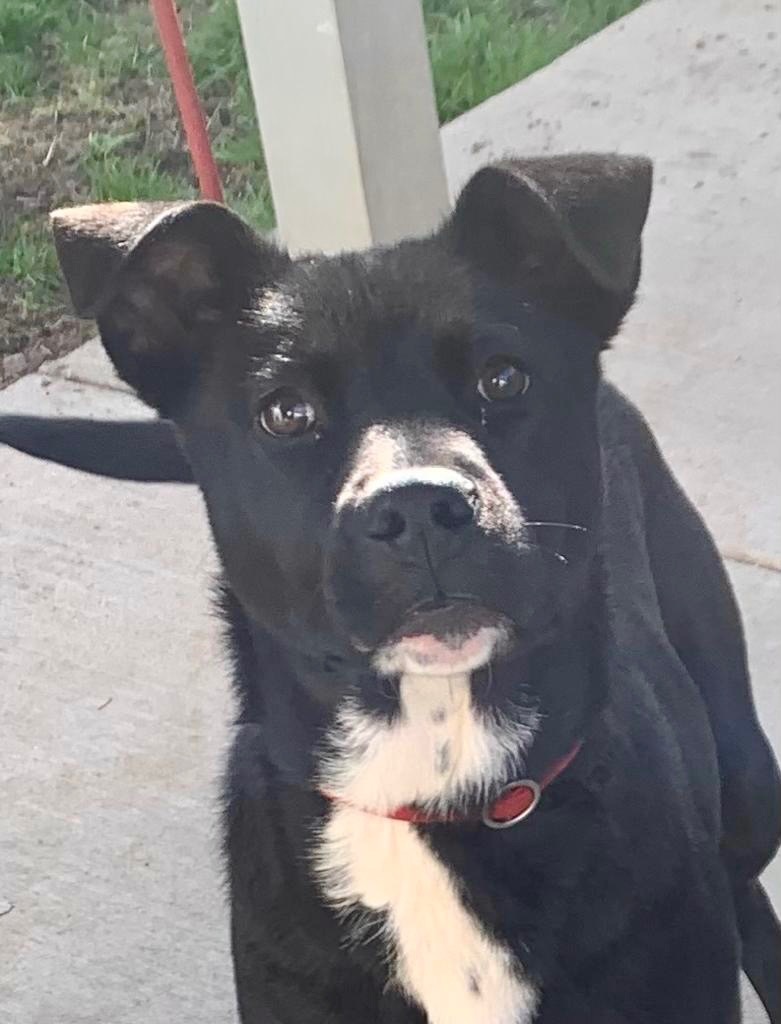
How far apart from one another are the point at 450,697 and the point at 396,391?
37cm

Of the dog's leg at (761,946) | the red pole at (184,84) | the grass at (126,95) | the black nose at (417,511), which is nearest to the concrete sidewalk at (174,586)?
the dog's leg at (761,946)

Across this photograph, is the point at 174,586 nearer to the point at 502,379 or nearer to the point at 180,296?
the point at 180,296

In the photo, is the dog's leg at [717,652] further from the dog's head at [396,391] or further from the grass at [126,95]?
the grass at [126,95]

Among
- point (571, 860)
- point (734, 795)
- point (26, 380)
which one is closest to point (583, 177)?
point (571, 860)

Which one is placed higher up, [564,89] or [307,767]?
[307,767]

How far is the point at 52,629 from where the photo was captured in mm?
3406

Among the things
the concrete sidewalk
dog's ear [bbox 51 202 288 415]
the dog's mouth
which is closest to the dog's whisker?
the dog's mouth

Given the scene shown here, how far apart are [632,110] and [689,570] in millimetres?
2885

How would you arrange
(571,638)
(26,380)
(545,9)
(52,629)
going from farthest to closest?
(545,9), (26,380), (52,629), (571,638)

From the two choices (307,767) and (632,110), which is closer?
(307,767)

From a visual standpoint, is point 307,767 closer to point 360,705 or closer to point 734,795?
point 360,705

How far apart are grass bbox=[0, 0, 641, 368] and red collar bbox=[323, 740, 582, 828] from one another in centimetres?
270

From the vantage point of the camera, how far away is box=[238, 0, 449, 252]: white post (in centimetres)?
301

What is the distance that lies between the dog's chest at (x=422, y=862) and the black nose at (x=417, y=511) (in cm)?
28
